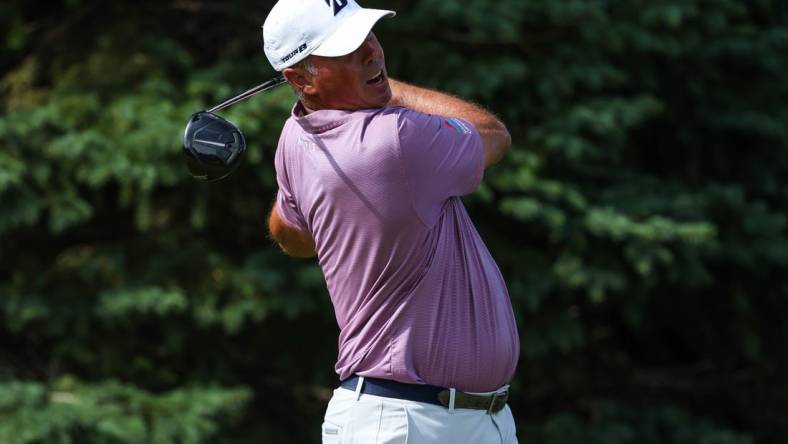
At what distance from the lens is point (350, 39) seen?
8.67 feet

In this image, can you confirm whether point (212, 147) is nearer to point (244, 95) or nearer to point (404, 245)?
point (244, 95)

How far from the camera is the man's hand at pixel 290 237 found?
3045 mm

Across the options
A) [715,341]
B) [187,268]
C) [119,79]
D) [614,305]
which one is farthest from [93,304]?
[715,341]

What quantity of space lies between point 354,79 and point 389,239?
0.37 metres

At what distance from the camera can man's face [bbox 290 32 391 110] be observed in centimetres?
269

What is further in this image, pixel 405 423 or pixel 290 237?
pixel 290 237

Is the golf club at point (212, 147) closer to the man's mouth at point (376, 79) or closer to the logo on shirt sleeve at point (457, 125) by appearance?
the man's mouth at point (376, 79)

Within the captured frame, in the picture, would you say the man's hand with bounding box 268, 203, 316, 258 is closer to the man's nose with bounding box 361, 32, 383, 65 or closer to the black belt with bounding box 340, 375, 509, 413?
the black belt with bounding box 340, 375, 509, 413

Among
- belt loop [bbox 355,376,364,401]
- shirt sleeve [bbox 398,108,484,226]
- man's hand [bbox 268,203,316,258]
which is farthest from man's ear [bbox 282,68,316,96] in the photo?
belt loop [bbox 355,376,364,401]

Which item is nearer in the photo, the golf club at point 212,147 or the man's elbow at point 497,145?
the golf club at point 212,147

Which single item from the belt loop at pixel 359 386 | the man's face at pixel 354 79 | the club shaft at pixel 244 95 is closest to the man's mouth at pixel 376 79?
the man's face at pixel 354 79

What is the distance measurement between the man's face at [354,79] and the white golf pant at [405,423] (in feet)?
2.26

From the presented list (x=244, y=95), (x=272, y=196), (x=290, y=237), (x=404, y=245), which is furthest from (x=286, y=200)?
(x=272, y=196)

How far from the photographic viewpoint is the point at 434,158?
2.65 metres
